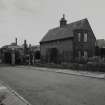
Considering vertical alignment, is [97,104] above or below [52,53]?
below

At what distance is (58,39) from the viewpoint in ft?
152

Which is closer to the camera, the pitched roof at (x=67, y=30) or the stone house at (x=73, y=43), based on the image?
the stone house at (x=73, y=43)

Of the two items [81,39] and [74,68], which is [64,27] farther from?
[74,68]

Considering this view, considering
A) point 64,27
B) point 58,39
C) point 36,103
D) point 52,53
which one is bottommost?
point 36,103

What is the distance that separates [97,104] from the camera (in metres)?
8.54

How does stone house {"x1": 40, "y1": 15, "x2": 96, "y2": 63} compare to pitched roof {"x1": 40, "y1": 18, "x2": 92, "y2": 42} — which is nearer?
stone house {"x1": 40, "y1": 15, "x2": 96, "y2": 63}

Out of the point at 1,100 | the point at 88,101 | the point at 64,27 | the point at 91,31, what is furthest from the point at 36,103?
the point at 64,27

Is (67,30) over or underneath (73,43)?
over

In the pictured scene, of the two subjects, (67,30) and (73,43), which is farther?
(67,30)

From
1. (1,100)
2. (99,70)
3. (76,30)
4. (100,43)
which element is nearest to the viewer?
(1,100)

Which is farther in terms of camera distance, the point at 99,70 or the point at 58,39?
the point at 58,39

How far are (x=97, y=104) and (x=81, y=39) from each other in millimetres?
33496

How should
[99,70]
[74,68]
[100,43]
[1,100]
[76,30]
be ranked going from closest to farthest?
1. [1,100]
2. [99,70]
3. [74,68]
4. [76,30]
5. [100,43]

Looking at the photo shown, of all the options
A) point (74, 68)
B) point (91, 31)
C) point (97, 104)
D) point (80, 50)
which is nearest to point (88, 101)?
point (97, 104)
